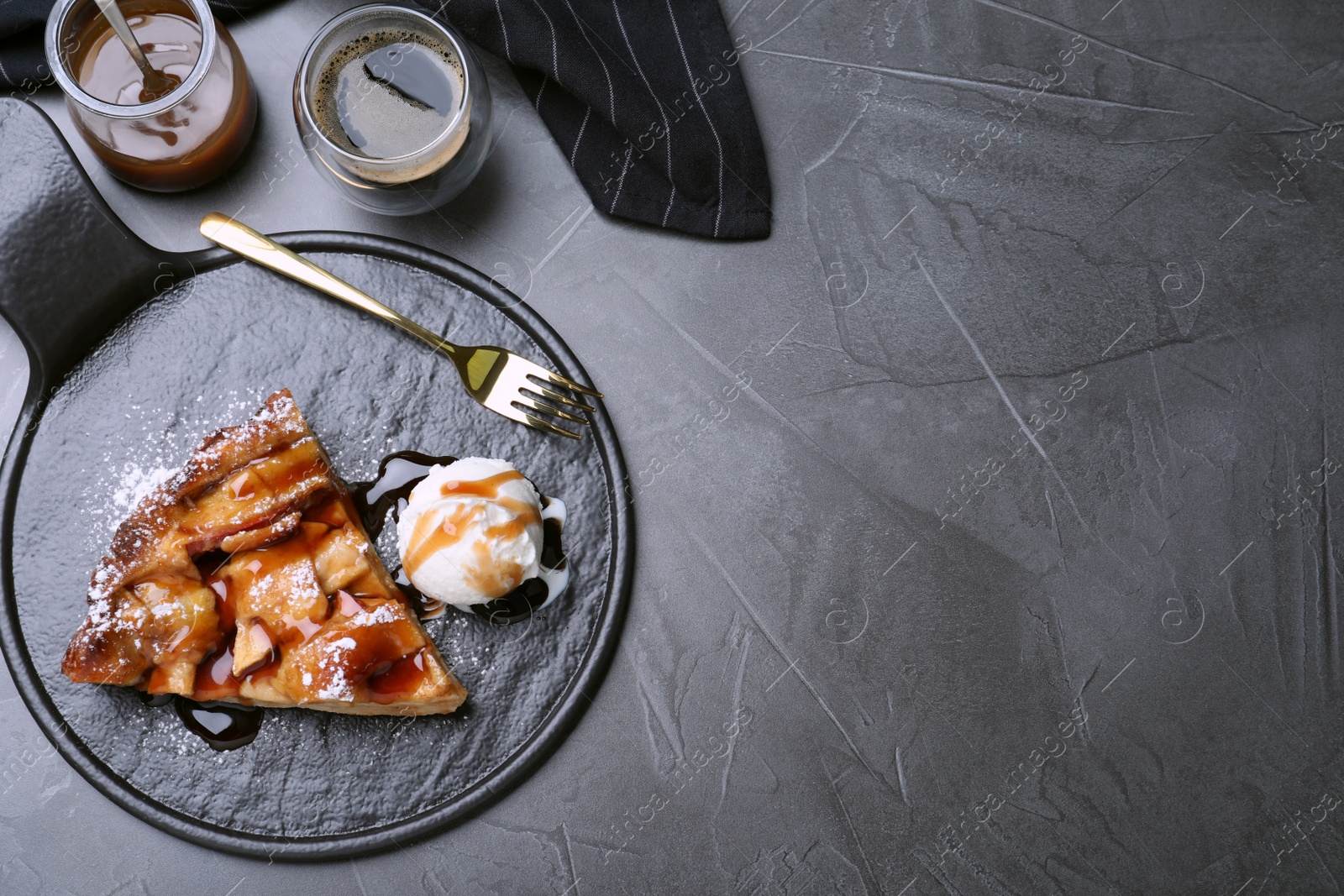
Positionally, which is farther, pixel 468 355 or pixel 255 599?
pixel 468 355

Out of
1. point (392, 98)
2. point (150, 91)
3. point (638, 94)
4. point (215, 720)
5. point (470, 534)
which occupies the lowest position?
point (215, 720)

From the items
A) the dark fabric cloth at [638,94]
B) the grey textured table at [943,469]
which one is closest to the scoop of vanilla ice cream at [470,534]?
the grey textured table at [943,469]

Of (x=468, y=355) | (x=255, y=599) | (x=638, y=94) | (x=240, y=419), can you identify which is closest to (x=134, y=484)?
(x=240, y=419)

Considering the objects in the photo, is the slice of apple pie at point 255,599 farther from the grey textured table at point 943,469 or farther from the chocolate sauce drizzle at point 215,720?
the grey textured table at point 943,469

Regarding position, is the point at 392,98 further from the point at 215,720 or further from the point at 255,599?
the point at 215,720

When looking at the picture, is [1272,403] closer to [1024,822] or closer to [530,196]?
[1024,822]

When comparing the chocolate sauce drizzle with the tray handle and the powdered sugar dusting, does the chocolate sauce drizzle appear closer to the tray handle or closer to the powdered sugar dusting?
the powdered sugar dusting
